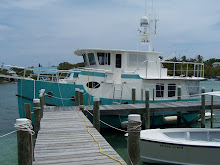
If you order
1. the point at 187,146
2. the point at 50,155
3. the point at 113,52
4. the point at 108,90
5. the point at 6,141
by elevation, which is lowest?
the point at 6,141

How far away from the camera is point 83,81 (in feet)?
44.4

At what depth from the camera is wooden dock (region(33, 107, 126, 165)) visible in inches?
183

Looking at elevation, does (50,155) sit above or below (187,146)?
above

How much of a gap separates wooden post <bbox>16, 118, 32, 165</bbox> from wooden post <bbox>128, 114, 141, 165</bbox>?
6.42 ft

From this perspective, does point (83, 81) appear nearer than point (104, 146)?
No

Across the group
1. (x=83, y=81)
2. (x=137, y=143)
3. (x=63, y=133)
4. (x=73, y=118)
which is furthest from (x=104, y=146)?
(x=83, y=81)

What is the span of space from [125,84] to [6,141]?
23.9ft

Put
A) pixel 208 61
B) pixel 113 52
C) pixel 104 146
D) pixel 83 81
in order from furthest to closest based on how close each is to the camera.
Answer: pixel 208 61
pixel 113 52
pixel 83 81
pixel 104 146

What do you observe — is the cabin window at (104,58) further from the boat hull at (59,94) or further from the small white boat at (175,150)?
the small white boat at (175,150)

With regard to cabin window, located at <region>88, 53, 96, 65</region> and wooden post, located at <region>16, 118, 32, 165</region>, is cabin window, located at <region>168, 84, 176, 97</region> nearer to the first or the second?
cabin window, located at <region>88, 53, 96, 65</region>

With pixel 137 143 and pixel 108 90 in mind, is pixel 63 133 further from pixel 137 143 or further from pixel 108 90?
pixel 108 90

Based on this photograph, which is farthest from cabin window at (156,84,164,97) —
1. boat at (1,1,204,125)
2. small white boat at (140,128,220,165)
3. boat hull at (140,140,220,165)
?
boat hull at (140,140,220,165)

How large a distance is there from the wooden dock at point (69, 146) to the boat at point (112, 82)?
5.59m

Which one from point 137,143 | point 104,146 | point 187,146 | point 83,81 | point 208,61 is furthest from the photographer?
point 208,61
